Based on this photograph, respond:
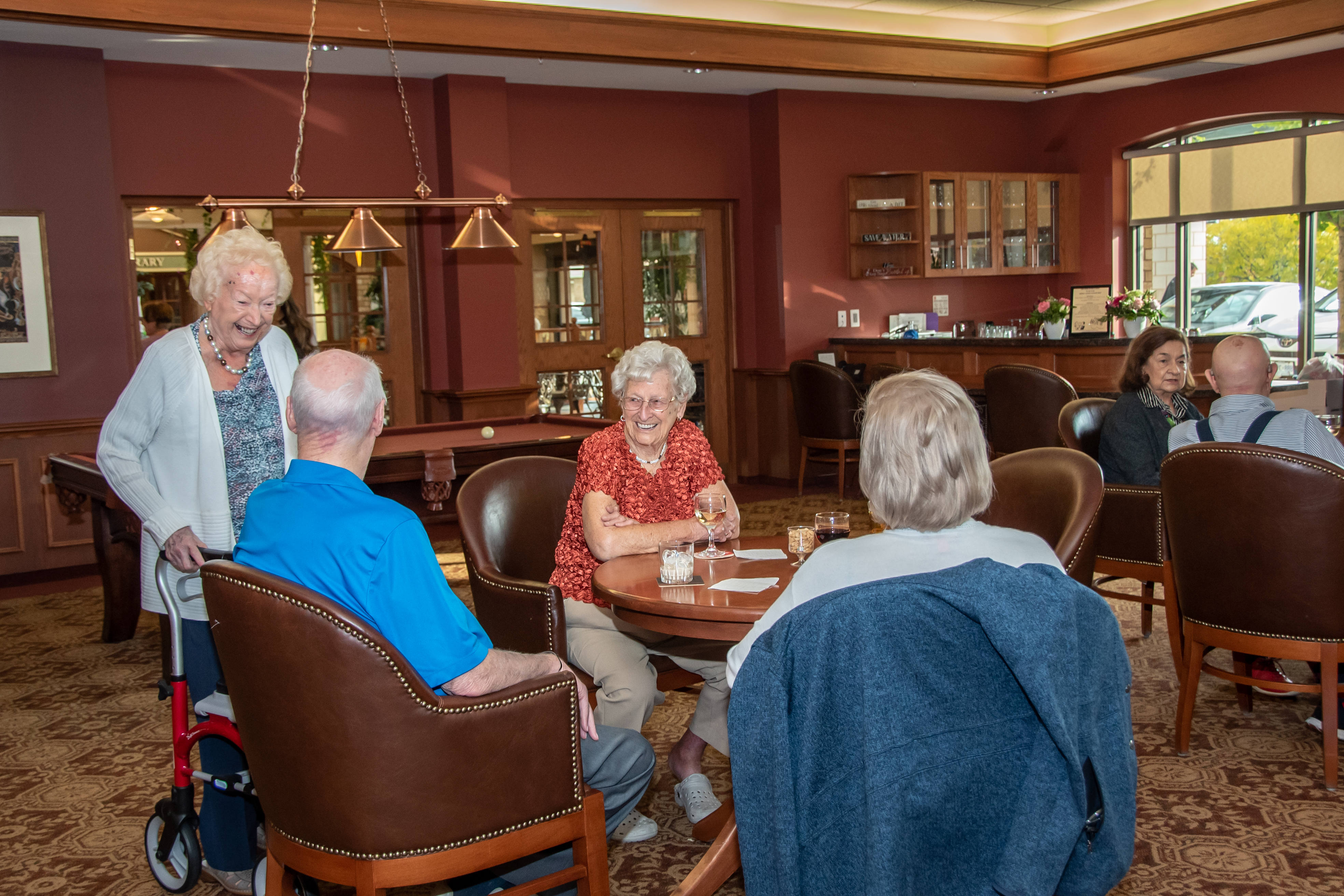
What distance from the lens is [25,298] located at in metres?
6.67

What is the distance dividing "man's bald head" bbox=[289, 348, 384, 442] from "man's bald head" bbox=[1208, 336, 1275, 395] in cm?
273

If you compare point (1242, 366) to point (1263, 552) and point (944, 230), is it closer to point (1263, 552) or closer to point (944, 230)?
point (1263, 552)

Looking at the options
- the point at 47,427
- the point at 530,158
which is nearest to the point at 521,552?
the point at 47,427

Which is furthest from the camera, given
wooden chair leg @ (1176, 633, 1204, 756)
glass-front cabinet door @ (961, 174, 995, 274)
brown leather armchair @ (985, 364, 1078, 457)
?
glass-front cabinet door @ (961, 174, 995, 274)

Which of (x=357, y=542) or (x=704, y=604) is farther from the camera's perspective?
(x=704, y=604)

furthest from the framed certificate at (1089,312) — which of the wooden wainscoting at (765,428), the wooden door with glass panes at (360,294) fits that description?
the wooden door with glass panes at (360,294)

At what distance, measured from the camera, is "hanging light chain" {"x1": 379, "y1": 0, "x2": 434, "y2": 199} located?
5574 millimetres

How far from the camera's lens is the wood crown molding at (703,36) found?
619cm

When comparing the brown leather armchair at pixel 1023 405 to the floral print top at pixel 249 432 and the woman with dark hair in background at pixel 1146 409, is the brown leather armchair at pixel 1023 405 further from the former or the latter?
the floral print top at pixel 249 432

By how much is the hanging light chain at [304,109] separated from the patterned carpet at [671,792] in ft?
6.97

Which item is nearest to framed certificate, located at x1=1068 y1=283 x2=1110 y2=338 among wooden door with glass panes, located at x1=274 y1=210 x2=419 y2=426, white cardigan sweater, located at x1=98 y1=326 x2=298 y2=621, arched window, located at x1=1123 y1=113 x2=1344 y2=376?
arched window, located at x1=1123 y1=113 x2=1344 y2=376

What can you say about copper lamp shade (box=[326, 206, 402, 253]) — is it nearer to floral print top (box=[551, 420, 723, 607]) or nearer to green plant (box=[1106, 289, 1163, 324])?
floral print top (box=[551, 420, 723, 607])

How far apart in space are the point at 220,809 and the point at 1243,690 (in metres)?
3.20

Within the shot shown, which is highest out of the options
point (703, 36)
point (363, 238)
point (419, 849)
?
point (703, 36)
